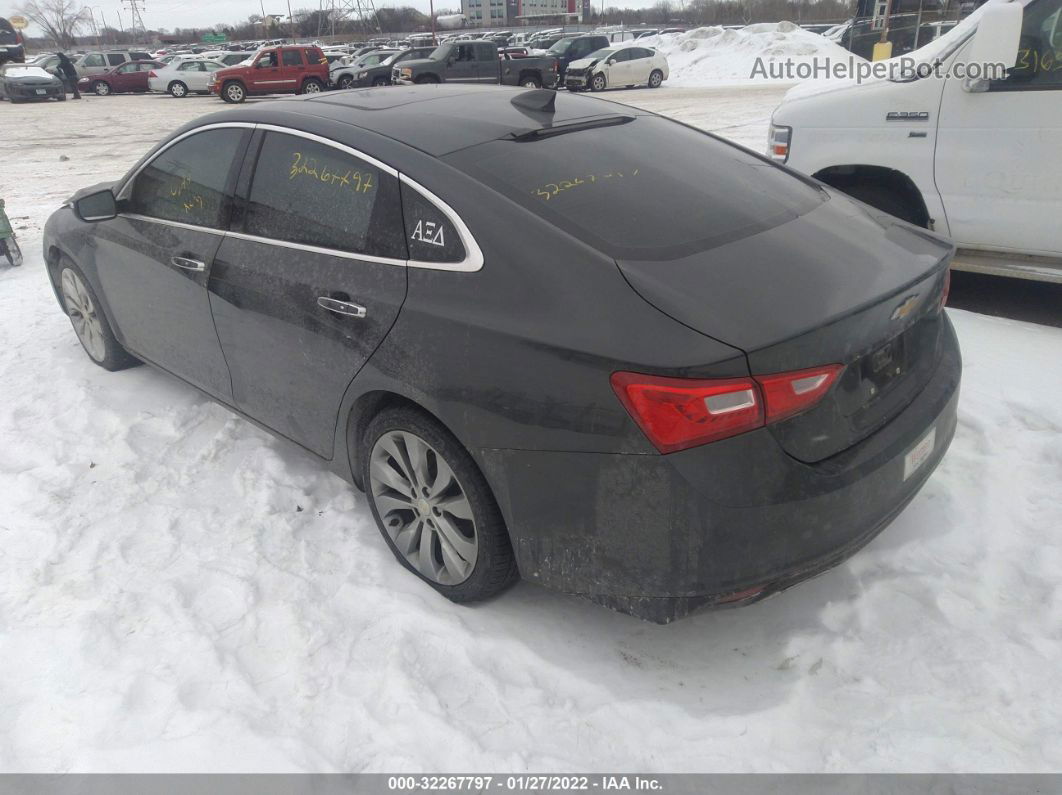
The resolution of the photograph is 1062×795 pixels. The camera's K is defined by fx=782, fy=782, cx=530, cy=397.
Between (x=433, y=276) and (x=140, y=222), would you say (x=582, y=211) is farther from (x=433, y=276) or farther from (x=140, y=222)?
(x=140, y=222)

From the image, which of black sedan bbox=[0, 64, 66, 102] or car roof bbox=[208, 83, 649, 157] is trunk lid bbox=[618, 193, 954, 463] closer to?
car roof bbox=[208, 83, 649, 157]

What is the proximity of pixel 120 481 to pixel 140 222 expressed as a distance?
1.31m

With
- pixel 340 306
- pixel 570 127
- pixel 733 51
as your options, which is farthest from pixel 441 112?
pixel 733 51

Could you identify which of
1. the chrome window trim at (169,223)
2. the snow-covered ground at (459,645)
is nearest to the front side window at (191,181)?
the chrome window trim at (169,223)

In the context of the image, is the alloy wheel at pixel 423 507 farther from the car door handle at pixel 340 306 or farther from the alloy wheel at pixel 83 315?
the alloy wheel at pixel 83 315

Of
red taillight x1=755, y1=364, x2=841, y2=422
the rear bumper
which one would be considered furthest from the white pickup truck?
red taillight x1=755, y1=364, x2=841, y2=422

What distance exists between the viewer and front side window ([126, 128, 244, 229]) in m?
3.46

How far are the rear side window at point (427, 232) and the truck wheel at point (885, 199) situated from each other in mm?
3595

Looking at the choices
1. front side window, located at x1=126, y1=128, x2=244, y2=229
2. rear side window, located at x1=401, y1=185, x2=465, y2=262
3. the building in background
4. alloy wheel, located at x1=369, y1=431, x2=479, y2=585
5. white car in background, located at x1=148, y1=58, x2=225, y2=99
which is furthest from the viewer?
the building in background

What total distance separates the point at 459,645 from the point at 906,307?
183 centimetres

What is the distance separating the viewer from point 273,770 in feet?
7.33

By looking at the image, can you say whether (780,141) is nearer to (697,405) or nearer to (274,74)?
(697,405)

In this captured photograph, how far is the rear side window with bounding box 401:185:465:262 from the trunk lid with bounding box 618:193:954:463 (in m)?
0.58

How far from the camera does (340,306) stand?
282cm
